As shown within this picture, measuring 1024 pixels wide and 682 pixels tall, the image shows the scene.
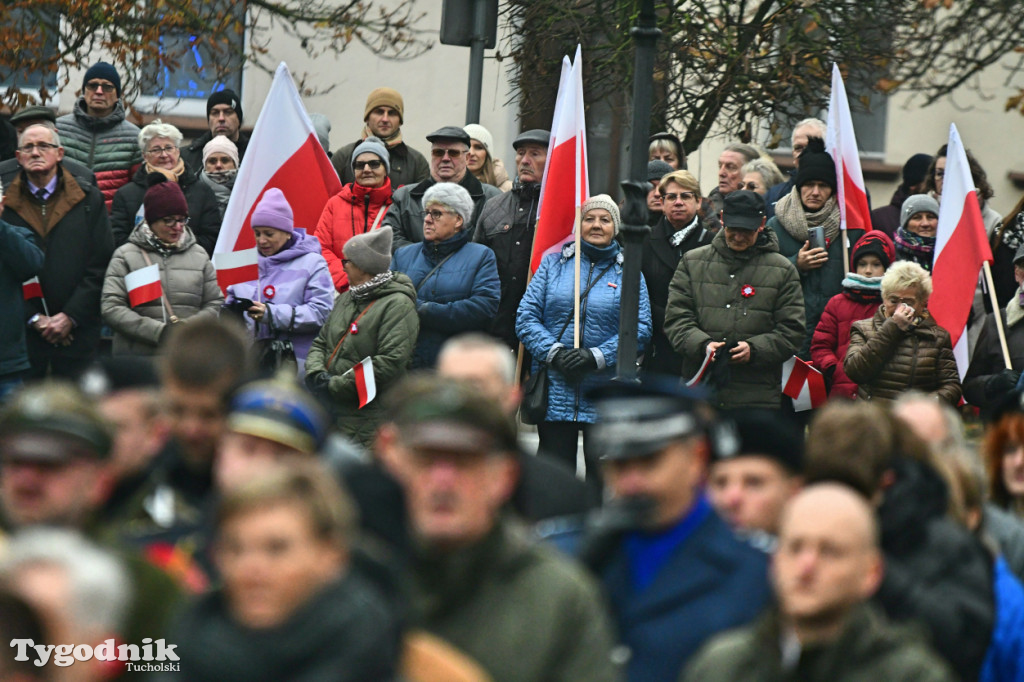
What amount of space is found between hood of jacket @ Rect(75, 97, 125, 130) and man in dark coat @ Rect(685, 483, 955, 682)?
8413 mm

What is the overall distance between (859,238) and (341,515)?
783 centimetres

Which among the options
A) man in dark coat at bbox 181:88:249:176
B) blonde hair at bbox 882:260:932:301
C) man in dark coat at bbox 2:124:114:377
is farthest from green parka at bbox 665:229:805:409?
man in dark coat at bbox 181:88:249:176

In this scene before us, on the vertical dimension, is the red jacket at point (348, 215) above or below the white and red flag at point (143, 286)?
above

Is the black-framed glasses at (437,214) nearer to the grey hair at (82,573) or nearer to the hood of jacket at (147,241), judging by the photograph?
the hood of jacket at (147,241)

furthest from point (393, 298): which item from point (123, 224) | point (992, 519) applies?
point (992, 519)

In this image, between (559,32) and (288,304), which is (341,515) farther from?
(559,32)

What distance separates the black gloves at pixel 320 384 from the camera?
8.43 m

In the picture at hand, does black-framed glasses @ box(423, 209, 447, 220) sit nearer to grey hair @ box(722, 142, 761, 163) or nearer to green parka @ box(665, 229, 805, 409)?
green parka @ box(665, 229, 805, 409)

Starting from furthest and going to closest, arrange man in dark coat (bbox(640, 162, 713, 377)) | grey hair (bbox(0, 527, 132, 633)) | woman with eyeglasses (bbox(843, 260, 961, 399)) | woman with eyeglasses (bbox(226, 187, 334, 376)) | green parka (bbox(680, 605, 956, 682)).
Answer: man in dark coat (bbox(640, 162, 713, 377))
woman with eyeglasses (bbox(226, 187, 334, 376))
woman with eyeglasses (bbox(843, 260, 961, 399))
green parka (bbox(680, 605, 956, 682))
grey hair (bbox(0, 527, 132, 633))

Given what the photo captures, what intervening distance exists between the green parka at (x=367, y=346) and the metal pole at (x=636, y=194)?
1.15 metres

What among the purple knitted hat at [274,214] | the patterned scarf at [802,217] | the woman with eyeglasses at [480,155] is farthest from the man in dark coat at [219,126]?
the patterned scarf at [802,217]

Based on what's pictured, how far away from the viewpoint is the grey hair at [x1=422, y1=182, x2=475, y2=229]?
9.23 meters

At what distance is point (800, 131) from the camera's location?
11445mm

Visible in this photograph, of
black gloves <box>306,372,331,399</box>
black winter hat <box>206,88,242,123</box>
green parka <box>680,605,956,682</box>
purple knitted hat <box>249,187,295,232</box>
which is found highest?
black winter hat <box>206,88,242,123</box>
